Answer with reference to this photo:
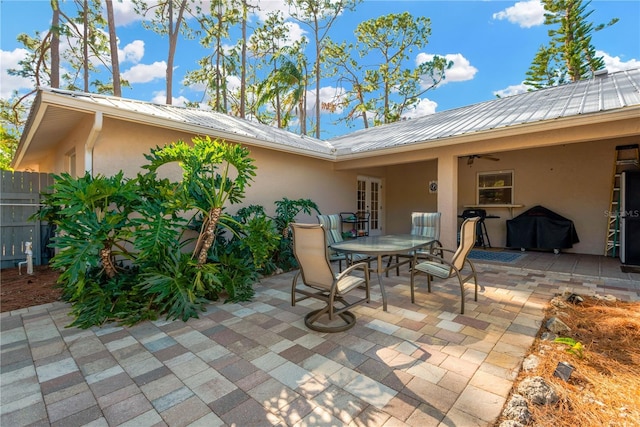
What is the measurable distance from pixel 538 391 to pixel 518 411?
0.28 metres

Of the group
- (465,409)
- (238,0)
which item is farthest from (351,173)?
(238,0)

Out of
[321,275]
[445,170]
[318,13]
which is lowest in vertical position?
[321,275]

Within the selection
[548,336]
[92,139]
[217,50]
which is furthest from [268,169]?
[217,50]

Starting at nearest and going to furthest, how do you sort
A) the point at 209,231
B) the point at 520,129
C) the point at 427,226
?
the point at 209,231 → the point at 520,129 → the point at 427,226

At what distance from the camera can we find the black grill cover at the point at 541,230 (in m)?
7.05

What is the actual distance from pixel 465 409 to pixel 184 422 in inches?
68.3

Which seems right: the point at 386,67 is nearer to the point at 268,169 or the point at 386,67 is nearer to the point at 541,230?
the point at 541,230

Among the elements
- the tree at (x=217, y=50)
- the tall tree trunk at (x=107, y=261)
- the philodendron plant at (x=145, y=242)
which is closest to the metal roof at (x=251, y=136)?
the philodendron plant at (x=145, y=242)

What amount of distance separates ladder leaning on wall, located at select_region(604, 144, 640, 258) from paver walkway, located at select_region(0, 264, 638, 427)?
4.55 meters

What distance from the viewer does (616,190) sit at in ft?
21.0

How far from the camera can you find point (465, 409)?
71.9 inches

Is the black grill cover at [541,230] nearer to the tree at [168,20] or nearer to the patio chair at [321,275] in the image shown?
the patio chair at [321,275]

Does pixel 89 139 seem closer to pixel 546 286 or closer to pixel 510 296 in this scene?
pixel 510 296

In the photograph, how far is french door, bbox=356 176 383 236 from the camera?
31.0ft
